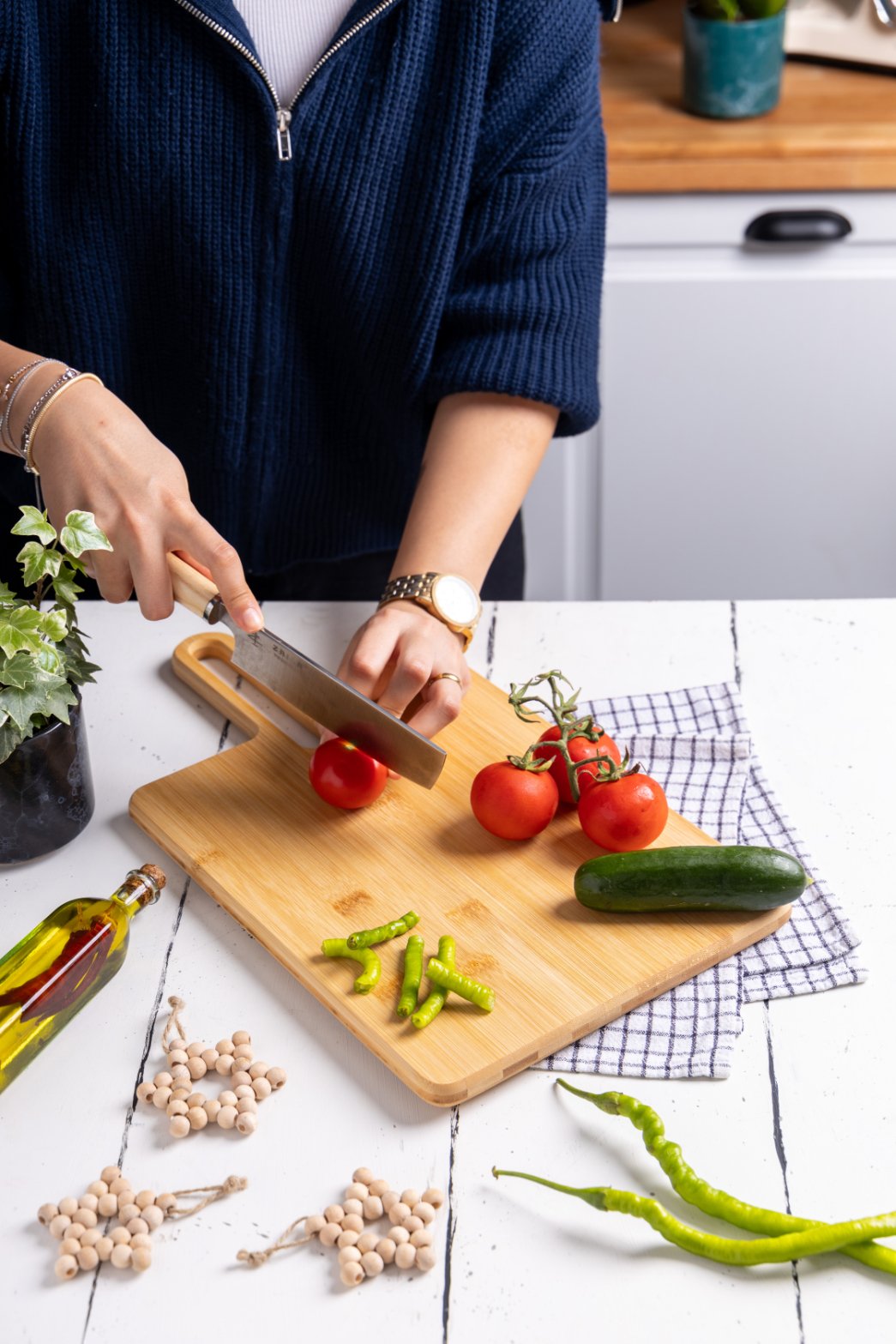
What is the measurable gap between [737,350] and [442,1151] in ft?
5.64

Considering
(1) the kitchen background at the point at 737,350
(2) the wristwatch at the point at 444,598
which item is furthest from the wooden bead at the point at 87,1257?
(1) the kitchen background at the point at 737,350

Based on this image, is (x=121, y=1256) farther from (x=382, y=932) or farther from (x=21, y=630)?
(x=21, y=630)

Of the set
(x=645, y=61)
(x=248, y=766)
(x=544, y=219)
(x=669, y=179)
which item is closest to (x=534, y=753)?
(x=248, y=766)

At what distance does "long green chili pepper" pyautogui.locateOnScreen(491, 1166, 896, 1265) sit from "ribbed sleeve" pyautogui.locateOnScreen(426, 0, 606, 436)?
2.80 ft

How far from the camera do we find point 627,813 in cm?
112

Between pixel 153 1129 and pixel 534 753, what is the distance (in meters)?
0.46

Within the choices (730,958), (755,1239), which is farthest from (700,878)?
(755,1239)

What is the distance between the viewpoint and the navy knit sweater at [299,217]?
1.34m

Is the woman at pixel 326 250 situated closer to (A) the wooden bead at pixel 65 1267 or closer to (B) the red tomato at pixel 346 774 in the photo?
(B) the red tomato at pixel 346 774

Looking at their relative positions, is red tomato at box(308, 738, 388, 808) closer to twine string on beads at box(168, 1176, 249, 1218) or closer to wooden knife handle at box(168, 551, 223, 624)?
wooden knife handle at box(168, 551, 223, 624)

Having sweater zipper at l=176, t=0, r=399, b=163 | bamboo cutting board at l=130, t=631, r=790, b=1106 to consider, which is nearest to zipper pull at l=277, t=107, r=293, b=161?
sweater zipper at l=176, t=0, r=399, b=163

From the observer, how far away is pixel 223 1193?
0.91 m

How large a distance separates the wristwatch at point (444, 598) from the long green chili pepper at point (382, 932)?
0.34 metres

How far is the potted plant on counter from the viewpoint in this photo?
1.05 metres
